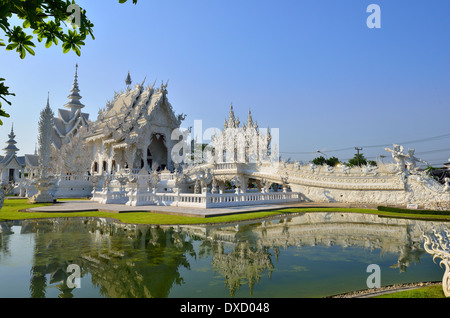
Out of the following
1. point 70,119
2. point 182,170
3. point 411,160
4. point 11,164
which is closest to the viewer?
point 411,160

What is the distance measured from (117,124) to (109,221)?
21.8 m

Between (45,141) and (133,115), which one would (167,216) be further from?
(133,115)

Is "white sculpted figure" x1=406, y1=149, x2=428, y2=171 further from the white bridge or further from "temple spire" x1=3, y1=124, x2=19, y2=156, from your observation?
"temple spire" x1=3, y1=124, x2=19, y2=156

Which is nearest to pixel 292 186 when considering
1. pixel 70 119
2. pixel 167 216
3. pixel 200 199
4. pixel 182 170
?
pixel 200 199

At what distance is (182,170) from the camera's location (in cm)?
2903

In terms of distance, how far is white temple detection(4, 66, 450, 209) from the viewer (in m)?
18.4

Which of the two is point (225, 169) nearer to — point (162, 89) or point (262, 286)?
point (162, 89)

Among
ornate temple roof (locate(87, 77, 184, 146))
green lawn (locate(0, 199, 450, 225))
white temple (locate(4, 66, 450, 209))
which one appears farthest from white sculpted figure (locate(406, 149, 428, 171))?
ornate temple roof (locate(87, 77, 184, 146))

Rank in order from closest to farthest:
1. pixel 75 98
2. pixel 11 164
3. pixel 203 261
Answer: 1. pixel 203 261
2. pixel 11 164
3. pixel 75 98

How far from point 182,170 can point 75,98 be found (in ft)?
109

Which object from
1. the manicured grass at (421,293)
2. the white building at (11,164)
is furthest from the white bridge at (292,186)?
the white building at (11,164)

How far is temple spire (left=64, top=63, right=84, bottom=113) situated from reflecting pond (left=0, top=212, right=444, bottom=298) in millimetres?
44976

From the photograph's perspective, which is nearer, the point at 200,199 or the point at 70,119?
the point at 200,199

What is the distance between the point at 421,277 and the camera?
17.3 ft
